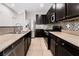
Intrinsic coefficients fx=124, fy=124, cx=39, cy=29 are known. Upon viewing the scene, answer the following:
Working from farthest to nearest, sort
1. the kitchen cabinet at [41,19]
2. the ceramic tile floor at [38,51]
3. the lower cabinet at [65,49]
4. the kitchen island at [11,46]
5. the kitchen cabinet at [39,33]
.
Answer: the kitchen cabinet at [41,19] → the kitchen cabinet at [39,33] → the ceramic tile floor at [38,51] → the lower cabinet at [65,49] → the kitchen island at [11,46]

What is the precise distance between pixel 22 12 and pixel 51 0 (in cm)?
806

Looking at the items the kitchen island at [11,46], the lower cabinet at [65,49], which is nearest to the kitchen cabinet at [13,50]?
the kitchen island at [11,46]

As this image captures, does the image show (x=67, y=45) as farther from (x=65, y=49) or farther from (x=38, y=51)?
(x=38, y=51)

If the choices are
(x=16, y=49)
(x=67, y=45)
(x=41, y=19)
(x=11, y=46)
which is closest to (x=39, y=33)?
(x=41, y=19)

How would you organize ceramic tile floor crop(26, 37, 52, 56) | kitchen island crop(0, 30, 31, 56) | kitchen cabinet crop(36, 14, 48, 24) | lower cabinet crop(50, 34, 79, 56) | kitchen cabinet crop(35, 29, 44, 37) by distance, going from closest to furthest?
kitchen island crop(0, 30, 31, 56) → lower cabinet crop(50, 34, 79, 56) → ceramic tile floor crop(26, 37, 52, 56) → kitchen cabinet crop(35, 29, 44, 37) → kitchen cabinet crop(36, 14, 48, 24)

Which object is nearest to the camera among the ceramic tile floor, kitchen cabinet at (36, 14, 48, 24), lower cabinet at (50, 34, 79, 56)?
lower cabinet at (50, 34, 79, 56)

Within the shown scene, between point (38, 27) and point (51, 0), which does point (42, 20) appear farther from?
point (51, 0)

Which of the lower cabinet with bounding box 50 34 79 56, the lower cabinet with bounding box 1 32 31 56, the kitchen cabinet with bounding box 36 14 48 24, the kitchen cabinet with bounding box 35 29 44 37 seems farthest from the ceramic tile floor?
the kitchen cabinet with bounding box 36 14 48 24

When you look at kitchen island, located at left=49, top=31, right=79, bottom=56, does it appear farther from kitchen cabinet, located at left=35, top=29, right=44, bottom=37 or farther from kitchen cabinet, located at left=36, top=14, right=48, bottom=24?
kitchen cabinet, located at left=36, top=14, right=48, bottom=24

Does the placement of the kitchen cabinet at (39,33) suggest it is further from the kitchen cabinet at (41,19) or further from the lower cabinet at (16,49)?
the lower cabinet at (16,49)

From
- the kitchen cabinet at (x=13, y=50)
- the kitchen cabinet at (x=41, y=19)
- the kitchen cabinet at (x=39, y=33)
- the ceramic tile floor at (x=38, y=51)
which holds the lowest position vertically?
the ceramic tile floor at (x=38, y=51)

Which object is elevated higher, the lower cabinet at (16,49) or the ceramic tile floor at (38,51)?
the lower cabinet at (16,49)

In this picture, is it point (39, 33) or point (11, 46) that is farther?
point (39, 33)

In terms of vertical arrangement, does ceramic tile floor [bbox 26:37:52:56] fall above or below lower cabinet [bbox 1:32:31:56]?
below
